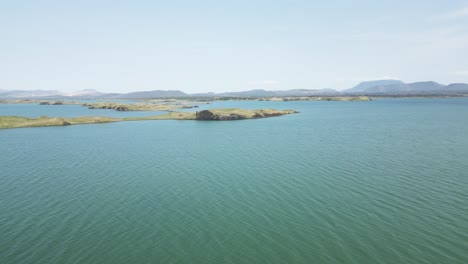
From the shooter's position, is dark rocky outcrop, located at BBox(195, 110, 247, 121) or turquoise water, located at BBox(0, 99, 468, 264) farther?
dark rocky outcrop, located at BBox(195, 110, 247, 121)

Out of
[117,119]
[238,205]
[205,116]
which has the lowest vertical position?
[238,205]

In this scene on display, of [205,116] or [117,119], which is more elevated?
[205,116]

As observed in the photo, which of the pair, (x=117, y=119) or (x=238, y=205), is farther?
(x=117, y=119)

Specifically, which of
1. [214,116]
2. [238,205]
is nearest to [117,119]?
[214,116]

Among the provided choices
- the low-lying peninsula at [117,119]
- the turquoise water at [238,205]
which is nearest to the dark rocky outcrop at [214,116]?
the low-lying peninsula at [117,119]

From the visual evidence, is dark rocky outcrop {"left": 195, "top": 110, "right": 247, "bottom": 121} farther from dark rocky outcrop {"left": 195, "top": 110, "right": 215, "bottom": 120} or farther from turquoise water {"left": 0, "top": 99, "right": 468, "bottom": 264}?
turquoise water {"left": 0, "top": 99, "right": 468, "bottom": 264}

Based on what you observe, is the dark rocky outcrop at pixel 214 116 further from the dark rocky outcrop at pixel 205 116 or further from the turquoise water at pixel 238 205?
the turquoise water at pixel 238 205

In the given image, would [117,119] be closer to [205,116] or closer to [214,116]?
[205,116]

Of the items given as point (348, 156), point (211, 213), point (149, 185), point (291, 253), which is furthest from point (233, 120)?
point (291, 253)

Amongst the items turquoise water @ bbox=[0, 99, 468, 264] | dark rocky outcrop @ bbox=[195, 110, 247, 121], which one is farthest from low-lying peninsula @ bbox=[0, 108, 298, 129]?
turquoise water @ bbox=[0, 99, 468, 264]
